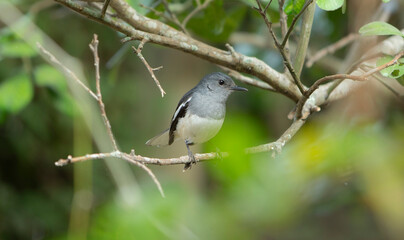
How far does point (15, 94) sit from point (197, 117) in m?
1.27

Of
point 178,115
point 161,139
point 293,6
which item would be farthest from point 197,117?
point 293,6

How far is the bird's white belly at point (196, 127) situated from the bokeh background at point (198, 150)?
0.47 meters

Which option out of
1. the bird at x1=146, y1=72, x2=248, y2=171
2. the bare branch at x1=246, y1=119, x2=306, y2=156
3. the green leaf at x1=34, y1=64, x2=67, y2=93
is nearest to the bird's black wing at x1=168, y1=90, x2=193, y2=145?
the bird at x1=146, y1=72, x2=248, y2=171

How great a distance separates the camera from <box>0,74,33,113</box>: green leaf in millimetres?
3602

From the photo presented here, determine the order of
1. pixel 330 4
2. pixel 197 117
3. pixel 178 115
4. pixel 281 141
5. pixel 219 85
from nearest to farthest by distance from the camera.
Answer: pixel 330 4 → pixel 281 141 → pixel 197 117 → pixel 178 115 → pixel 219 85

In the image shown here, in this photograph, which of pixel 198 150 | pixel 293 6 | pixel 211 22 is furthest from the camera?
pixel 198 150

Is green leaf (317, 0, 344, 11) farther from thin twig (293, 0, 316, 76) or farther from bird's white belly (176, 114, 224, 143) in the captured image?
bird's white belly (176, 114, 224, 143)

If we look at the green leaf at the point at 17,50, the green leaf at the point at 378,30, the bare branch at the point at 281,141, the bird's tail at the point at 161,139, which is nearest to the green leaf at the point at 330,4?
the green leaf at the point at 378,30

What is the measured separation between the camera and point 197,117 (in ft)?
11.4

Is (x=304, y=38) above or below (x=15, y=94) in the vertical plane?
above

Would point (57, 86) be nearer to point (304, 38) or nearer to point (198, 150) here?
point (198, 150)

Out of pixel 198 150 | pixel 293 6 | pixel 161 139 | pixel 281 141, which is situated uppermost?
pixel 293 6

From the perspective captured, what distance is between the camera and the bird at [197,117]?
3416 millimetres

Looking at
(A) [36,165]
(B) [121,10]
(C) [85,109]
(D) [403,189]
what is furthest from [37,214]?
(D) [403,189]
